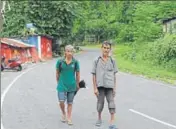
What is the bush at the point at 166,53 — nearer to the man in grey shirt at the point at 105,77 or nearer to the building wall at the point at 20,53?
the building wall at the point at 20,53

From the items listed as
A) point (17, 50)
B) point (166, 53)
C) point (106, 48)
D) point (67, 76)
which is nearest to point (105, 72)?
point (106, 48)

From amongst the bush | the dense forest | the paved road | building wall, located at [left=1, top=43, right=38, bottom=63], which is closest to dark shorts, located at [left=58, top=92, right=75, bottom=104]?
the paved road

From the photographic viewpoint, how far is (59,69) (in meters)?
9.22

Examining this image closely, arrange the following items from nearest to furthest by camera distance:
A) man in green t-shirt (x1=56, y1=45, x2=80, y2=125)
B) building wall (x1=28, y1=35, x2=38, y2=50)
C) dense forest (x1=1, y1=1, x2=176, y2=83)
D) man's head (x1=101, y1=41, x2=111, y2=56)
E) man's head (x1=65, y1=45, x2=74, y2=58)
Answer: man's head (x1=101, y1=41, x2=111, y2=56) → man's head (x1=65, y1=45, x2=74, y2=58) → man in green t-shirt (x1=56, y1=45, x2=80, y2=125) → dense forest (x1=1, y1=1, x2=176, y2=83) → building wall (x1=28, y1=35, x2=38, y2=50)

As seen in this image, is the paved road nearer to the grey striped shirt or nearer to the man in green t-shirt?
the man in green t-shirt

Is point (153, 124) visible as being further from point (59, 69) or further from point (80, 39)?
point (80, 39)

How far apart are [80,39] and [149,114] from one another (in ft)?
233

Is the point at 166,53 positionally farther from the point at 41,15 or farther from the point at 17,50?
the point at 41,15

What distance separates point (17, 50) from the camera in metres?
39.1

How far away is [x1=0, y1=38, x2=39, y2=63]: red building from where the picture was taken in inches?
1448

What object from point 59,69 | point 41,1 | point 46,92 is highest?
point 41,1

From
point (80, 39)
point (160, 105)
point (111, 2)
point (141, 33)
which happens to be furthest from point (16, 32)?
point (111, 2)

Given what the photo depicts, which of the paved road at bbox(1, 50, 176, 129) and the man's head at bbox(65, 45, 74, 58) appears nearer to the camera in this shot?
the man's head at bbox(65, 45, 74, 58)

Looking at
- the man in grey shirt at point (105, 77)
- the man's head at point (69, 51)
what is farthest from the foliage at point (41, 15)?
the man in grey shirt at point (105, 77)
